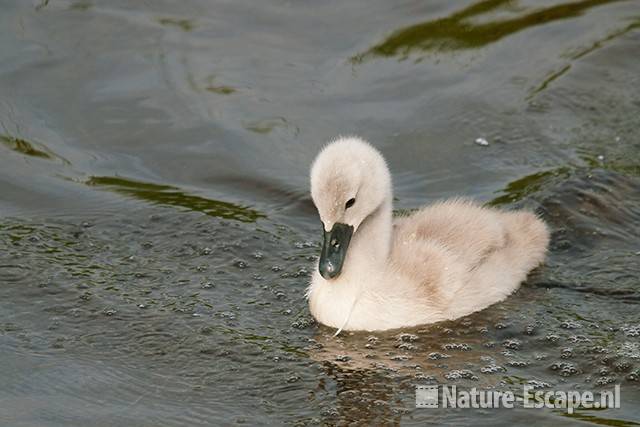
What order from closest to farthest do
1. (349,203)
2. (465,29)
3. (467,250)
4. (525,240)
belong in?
1. (349,203)
2. (467,250)
3. (525,240)
4. (465,29)

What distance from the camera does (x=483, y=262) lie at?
7.09 meters

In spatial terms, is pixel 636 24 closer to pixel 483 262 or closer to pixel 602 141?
pixel 602 141

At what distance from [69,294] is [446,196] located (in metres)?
2.67

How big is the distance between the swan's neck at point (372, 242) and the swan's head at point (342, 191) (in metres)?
0.08

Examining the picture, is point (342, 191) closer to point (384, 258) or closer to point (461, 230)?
point (384, 258)

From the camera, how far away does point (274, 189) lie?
853 centimetres

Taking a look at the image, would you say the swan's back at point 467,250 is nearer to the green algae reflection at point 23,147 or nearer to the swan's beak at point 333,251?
the swan's beak at point 333,251

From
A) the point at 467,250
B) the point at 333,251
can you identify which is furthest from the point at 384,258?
the point at 467,250

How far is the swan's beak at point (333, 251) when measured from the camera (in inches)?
257

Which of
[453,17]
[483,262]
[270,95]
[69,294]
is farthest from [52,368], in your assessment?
[453,17]

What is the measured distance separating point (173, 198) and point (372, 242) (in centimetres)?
199

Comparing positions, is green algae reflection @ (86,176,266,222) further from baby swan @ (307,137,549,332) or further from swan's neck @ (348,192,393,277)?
swan's neck @ (348,192,393,277)

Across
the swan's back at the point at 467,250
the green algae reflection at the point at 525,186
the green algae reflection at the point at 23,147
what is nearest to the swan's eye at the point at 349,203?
the swan's back at the point at 467,250

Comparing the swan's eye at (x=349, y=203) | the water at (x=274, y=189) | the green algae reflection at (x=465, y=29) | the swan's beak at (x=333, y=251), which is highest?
the swan's eye at (x=349, y=203)
